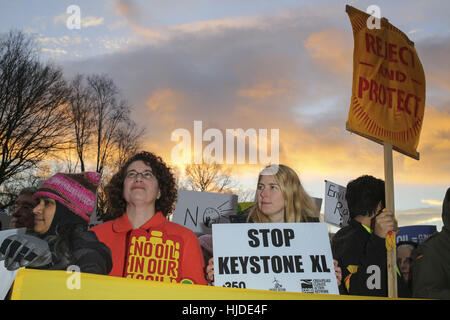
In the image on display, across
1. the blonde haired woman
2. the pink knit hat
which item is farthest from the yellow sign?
the pink knit hat

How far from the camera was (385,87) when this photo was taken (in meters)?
4.12

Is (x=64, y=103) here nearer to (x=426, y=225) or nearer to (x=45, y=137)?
(x=45, y=137)

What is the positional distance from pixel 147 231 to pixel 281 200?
1.18 metres

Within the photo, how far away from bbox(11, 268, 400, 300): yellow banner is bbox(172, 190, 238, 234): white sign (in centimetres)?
395

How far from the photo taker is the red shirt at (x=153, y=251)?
3.13 metres

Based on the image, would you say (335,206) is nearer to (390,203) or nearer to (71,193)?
(390,203)

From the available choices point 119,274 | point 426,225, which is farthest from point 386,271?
point 426,225

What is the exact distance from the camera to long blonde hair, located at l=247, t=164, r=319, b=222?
3.77 meters

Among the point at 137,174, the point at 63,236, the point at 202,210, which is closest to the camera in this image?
the point at 63,236

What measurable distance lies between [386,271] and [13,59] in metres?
13.3

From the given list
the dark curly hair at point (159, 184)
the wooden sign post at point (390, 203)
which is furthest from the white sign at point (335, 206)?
the dark curly hair at point (159, 184)

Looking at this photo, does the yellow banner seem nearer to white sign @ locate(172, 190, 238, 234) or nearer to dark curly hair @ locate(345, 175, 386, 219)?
dark curly hair @ locate(345, 175, 386, 219)

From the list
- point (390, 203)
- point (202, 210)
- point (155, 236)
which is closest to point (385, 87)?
point (390, 203)
